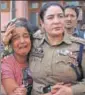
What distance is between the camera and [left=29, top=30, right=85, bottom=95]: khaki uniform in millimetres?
2582

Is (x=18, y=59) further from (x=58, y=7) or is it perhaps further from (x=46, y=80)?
(x=58, y=7)

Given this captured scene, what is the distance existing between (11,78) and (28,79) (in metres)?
0.14

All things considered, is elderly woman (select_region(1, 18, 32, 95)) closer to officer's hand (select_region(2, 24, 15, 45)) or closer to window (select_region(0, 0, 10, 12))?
officer's hand (select_region(2, 24, 15, 45))

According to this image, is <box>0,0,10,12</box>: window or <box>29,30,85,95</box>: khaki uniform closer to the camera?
<box>29,30,85,95</box>: khaki uniform

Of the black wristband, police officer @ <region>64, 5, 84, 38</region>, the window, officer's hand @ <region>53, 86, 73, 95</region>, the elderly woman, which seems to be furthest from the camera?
the window

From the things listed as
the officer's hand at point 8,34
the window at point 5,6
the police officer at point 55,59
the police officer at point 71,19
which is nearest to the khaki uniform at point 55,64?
the police officer at point 55,59

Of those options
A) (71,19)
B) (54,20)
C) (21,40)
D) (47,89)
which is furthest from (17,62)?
(71,19)

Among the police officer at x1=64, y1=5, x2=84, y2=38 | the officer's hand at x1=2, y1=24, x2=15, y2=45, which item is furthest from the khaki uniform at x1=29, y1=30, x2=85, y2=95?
the police officer at x1=64, y1=5, x2=84, y2=38

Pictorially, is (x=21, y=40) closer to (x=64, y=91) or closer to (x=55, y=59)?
(x=55, y=59)

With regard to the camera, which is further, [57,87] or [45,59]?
[45,59]

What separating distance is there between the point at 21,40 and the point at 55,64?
0.35m

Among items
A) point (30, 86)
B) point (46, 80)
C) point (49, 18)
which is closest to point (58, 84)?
point (46, 80)

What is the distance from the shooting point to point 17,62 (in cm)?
286

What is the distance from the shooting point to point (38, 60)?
270 cm
